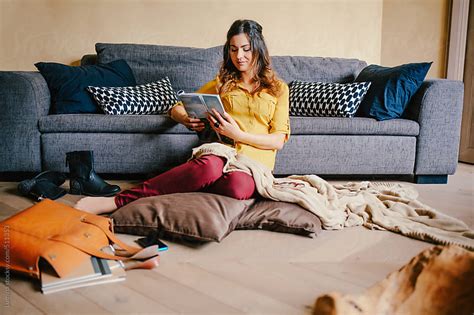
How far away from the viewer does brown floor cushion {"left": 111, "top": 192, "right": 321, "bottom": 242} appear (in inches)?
66.6

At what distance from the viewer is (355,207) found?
6.74 feet

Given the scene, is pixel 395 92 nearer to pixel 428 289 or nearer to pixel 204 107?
pixel 204 107

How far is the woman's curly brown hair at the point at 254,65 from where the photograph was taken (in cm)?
200

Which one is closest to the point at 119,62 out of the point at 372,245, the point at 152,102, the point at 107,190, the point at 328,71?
the point at 152,102

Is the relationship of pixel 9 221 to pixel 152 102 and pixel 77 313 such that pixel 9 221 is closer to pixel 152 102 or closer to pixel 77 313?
pixel 77 313

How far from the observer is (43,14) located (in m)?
3.38

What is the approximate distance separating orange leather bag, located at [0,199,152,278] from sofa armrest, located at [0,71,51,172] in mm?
1128

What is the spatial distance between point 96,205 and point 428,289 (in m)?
1.35

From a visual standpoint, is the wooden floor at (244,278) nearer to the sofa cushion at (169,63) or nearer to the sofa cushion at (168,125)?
the sofa cushion at (168,125)

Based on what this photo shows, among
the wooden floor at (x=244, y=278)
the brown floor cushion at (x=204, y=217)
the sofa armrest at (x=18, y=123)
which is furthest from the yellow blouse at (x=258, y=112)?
the sofa armrest at (x=18, y=123)

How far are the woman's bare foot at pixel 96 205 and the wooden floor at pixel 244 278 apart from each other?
0.74 ft

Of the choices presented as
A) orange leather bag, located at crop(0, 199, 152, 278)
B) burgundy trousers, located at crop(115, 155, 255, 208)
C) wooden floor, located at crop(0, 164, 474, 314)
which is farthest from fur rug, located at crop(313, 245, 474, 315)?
burgundy trousers, located at crop(115, 155, 255, 208)

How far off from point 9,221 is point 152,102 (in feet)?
4.76

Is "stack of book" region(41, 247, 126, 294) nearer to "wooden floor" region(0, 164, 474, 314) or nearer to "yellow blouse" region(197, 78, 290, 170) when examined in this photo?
"wooden floor" region(0, 164, 474, 314)
